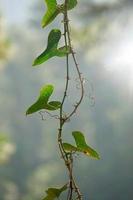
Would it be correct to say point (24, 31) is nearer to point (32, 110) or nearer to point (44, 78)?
point (44, 78)

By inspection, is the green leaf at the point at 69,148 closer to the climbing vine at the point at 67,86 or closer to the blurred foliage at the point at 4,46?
the climbing vine at the point at 67,86

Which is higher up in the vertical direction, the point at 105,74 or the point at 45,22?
the point at 105,74

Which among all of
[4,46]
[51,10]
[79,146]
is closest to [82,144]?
[79,146]

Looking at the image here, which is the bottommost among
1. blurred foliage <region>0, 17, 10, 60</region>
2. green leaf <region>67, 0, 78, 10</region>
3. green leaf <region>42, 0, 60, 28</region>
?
green leaf <region>42, 0, 60, 28</region>

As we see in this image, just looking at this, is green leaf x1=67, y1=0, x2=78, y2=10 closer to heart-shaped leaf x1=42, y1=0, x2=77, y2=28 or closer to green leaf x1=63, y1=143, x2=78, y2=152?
heart-shaped leaf x1=42, y1=0, x2=77, y2=28

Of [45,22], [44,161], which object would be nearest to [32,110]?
[45,22]

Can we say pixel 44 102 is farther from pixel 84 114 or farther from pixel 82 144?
pixel 84 114

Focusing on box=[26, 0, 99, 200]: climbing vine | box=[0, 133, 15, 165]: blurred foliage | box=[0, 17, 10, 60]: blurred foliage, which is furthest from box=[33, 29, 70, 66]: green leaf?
box=[0, 17, 10, 60]: blurred foliage

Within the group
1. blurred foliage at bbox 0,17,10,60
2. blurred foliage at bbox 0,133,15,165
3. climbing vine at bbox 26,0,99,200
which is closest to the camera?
climbing vine at bbox 26,0,99,200
